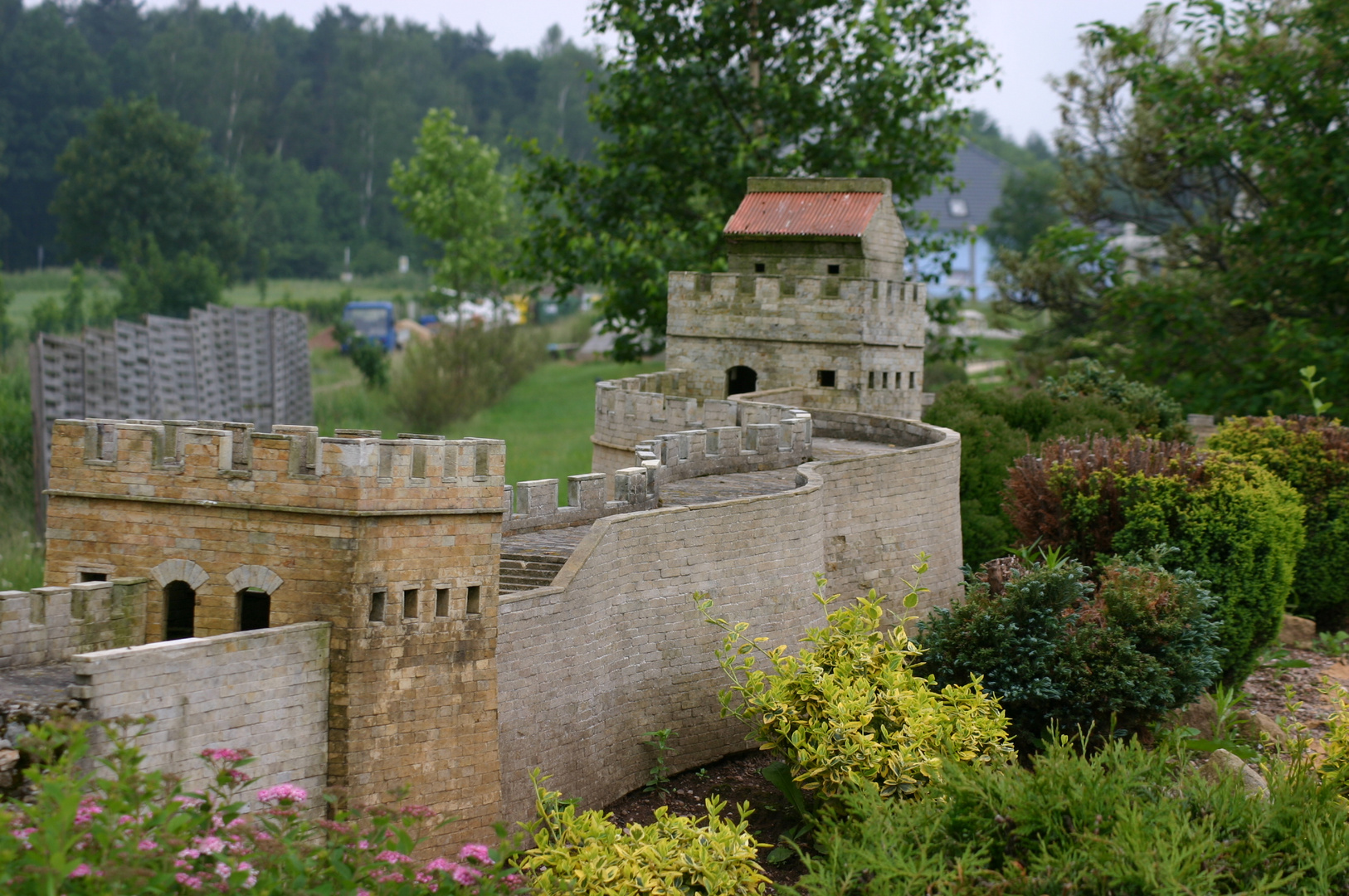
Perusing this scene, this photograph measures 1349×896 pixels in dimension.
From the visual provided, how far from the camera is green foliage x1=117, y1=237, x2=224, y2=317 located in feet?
210

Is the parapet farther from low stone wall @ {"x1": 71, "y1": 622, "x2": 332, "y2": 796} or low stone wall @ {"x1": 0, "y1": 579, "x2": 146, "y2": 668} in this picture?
low stone wall @ {"x1": 71, "y1": 622, "x2": 332, "y2": 796}

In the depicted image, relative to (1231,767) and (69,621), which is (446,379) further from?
(69,621)

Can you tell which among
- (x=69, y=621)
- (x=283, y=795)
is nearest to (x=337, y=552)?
(x=69, y=621)

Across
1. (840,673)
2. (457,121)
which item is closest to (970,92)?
(840,673)

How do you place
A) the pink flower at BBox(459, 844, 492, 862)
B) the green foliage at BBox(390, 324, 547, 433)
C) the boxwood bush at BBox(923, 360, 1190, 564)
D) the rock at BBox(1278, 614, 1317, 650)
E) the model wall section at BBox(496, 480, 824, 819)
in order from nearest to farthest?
the pink flower at BBox(459, 844, 492, 862) < the model wall section at BBox(496, 480, 824, 819) < the rock at BBox(1278, 614, 1317, 650) < the boxwood bush at BBox(923, 360, 1190, 564) < the green foliage at BBox(390, 324, 547, 433)

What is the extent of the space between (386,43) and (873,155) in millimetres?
75756

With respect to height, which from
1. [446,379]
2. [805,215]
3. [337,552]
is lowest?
[446,379]

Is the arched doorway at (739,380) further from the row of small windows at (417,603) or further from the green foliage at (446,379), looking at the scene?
the green foliage at (446,379)

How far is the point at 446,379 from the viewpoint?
2069 inches

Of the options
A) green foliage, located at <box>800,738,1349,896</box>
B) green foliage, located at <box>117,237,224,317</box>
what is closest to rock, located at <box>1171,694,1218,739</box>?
green foliage, located at <box>800,738,1349,896</box>

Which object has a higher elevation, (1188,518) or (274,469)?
(274,469)

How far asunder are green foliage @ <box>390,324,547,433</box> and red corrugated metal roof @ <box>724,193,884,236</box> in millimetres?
23151

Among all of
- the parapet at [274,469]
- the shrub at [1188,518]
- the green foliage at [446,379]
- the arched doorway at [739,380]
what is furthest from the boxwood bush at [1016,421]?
the green foliage at [446,379]

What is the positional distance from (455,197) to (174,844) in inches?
2330
